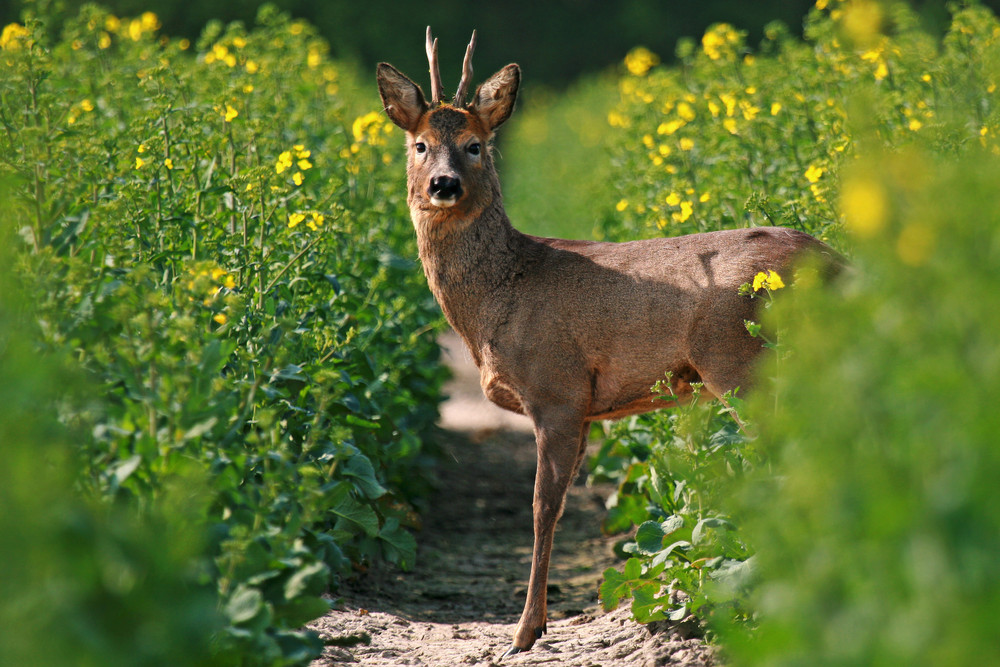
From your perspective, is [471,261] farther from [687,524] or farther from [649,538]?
[687,524]

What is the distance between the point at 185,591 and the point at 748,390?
2.86m

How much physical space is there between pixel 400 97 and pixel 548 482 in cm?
218

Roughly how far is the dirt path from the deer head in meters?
2.07

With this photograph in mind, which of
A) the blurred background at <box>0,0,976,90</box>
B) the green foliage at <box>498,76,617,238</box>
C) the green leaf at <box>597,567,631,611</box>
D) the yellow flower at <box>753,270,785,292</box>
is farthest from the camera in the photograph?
the blurred background at <box>0,0,976,90</box>

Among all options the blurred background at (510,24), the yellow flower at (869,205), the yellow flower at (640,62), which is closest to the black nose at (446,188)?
the yellow flower at (869,205)

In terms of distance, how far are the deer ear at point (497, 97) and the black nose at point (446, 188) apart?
0.60 metres

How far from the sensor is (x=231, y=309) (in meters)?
3.42

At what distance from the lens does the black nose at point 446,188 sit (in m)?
5.36

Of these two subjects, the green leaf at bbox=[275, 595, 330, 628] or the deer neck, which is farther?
the deer neck

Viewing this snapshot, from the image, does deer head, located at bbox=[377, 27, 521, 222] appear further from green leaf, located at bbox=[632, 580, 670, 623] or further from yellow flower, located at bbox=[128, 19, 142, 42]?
yellow flower, located at bbox=[128, 19, 142, 42]

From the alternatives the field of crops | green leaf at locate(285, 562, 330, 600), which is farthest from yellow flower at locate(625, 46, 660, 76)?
green leaf at locate(285, 562, 330, 600)

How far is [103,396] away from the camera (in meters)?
3.18

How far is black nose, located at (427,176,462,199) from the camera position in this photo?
536 cm

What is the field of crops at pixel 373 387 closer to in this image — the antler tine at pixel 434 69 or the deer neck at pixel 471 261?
the deer neck at pixel 471 261
